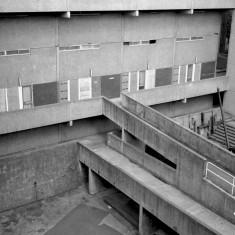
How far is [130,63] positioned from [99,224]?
30.7ft

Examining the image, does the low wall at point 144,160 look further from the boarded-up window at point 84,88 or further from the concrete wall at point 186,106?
the concrete wall at point 186,106

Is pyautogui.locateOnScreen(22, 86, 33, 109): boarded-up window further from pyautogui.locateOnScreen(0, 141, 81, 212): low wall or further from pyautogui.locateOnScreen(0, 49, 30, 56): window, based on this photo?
pyautogui.locateOnScreen(0, 141, 81, 212): low wall

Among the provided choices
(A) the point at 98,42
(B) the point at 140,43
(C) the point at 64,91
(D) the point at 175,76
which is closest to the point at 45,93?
(C) the point at 64,91

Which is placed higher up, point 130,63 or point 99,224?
point 130,63

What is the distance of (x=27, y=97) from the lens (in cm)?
1852

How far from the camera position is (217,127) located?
77.2 ft

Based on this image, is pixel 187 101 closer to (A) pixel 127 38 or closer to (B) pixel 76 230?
(A) pixel 127 38

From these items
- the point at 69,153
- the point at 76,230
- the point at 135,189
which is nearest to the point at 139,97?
the point at 69,153

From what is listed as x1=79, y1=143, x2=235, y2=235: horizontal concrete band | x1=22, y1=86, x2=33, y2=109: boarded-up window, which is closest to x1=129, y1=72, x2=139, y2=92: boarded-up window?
x1=79, y1=143, x2=235, y2=235: horizontal concrete band

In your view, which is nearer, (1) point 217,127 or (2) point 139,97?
(2) point 139,97

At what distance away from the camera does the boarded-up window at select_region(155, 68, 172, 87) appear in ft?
75.6

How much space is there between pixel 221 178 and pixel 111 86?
29.8ft

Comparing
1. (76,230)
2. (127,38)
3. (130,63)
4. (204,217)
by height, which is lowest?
(76,230)

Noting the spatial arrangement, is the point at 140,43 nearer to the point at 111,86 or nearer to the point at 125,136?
the point at 111,86
